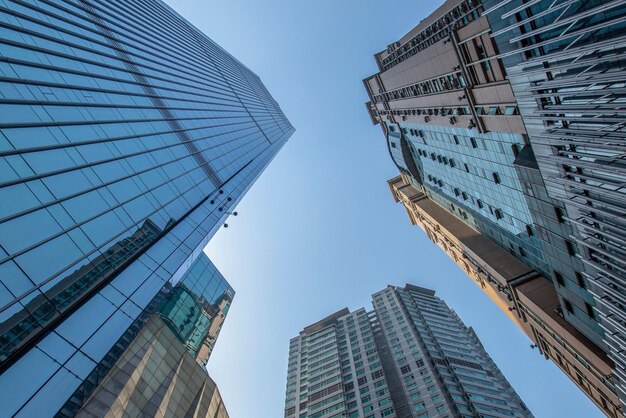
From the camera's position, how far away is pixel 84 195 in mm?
19625

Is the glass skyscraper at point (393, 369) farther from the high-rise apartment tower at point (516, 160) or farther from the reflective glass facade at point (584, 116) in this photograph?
the reflective glass facade at point (584, 116)

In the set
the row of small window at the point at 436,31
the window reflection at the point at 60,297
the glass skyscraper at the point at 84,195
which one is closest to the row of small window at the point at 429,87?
the row of small window at the point at 436,31

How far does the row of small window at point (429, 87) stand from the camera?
40.7 m

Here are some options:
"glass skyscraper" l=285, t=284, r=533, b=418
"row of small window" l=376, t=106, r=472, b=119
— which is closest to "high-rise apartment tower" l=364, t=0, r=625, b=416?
"row of small window" l=376, t=106, r=472, b=119

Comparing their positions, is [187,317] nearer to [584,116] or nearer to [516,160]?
[516,160]

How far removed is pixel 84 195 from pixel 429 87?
143 ft

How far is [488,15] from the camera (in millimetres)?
28422

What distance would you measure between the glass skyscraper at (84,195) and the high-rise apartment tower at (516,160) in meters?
25.1

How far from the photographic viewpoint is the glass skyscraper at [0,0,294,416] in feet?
45.1

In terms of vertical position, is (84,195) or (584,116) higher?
(84,195)

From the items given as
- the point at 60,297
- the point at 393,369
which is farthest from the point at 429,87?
the point at 393,369

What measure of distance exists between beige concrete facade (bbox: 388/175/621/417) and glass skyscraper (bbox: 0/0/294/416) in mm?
30839

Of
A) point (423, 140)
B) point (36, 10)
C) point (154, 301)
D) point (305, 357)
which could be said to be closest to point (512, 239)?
point (423, 140)

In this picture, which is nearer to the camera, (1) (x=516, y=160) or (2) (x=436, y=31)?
(1) (x=516, y=160)
